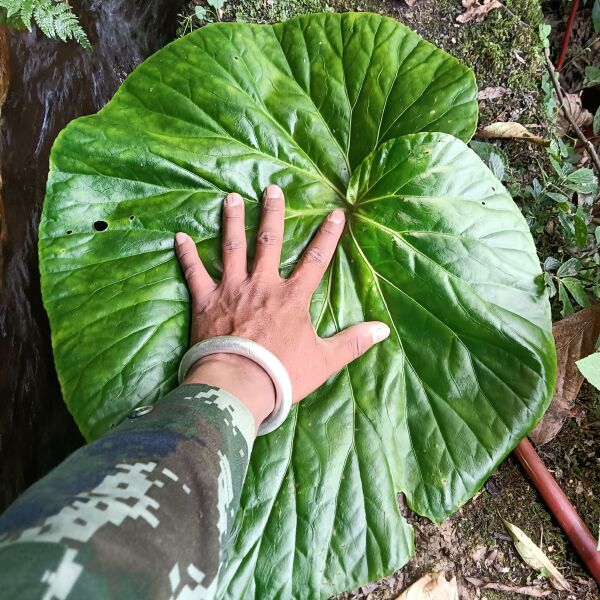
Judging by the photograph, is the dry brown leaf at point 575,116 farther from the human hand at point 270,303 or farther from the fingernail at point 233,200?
the fingernail at point 233,200

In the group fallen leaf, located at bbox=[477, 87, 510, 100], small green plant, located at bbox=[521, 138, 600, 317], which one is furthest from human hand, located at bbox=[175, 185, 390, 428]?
fallen leaf, located at bbox=[477, 87, 510, 100]

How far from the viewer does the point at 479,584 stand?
188 cm

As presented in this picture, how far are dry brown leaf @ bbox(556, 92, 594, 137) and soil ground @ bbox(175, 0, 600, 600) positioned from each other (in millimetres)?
237

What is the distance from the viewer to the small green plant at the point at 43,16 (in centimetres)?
166

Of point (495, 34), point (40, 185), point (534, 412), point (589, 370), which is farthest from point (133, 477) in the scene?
point (495, 34)

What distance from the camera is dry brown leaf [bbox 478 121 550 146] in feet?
6.76

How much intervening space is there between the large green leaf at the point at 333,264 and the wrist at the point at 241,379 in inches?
9.8

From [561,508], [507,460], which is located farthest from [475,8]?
[561,508]

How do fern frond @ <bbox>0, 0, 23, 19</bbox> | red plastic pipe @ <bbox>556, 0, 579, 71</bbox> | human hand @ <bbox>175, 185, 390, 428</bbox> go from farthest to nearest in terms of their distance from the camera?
red plastic pipe @ <bbox>556, 0, 579, 71</bbox>, fern frond @ <bbox>0, 0, 23, 19</bbox>, human hand @ <bbox>175, 185, 390, 428</bbox>

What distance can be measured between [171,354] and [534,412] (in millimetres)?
946

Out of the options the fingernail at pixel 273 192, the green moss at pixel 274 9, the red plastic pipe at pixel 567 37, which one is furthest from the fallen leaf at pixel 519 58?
the fingernail at pixel 273 192

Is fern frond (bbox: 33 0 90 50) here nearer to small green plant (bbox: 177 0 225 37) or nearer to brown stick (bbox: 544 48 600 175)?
small green plant (bbox: 177 0 225 37)

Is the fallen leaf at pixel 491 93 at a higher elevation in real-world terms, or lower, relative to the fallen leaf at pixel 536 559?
higher

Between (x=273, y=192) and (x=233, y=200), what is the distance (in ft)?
0.37
